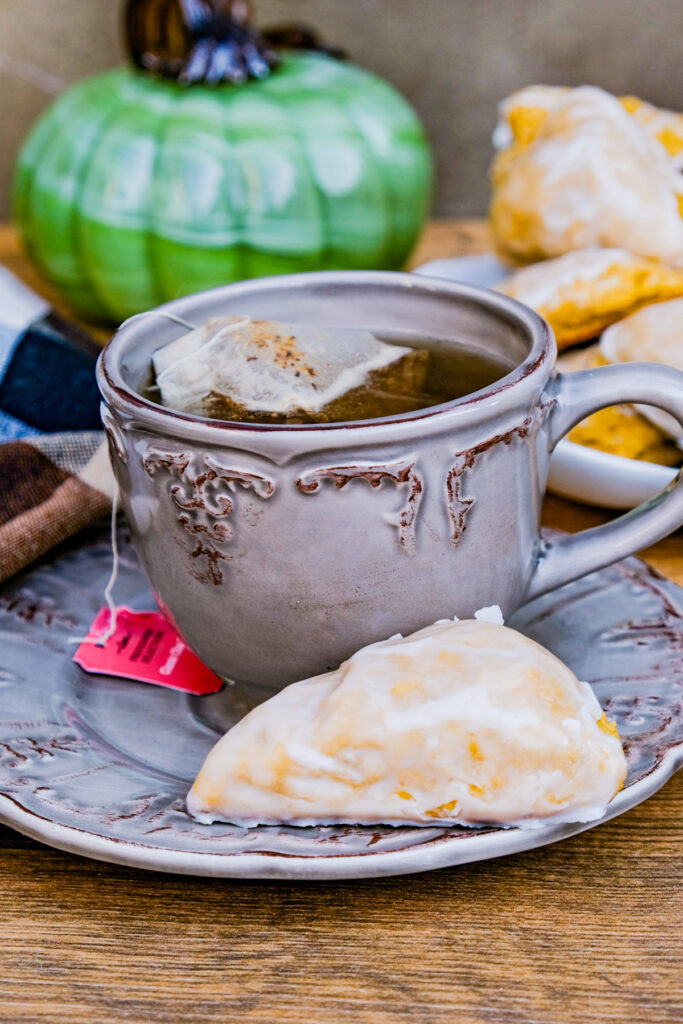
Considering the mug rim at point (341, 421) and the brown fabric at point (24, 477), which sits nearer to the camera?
the mug rim at point (341, 421)

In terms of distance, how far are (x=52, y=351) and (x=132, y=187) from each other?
0.25 meters

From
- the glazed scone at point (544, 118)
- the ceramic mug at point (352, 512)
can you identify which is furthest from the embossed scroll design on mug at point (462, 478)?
the glazed scone at point (544, 118)

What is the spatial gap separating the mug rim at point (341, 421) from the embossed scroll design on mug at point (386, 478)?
2cm

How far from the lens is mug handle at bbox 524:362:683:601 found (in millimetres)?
463

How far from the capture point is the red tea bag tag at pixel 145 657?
54 cm

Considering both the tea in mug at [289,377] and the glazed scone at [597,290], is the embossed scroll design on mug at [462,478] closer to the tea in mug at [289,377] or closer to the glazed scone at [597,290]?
the tea in mug at [289,377]

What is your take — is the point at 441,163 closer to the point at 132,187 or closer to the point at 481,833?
the point at 132,187

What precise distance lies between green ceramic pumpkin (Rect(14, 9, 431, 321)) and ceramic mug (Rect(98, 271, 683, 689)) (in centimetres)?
43

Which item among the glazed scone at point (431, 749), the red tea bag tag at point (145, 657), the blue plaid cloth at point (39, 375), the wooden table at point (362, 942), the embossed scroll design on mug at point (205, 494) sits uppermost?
the embossed scroll design on mug at point (205, 494)

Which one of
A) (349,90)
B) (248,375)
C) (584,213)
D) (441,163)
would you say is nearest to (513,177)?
(584,213)

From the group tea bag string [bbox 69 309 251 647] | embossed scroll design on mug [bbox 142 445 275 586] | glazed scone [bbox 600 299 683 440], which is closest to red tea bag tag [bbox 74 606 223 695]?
tea bag string [bbox 69 309 251 647]

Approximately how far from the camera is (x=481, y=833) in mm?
370

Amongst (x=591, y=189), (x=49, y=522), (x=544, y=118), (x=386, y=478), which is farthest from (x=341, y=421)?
(x=544, y=118)

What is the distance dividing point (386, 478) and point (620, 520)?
14cm
